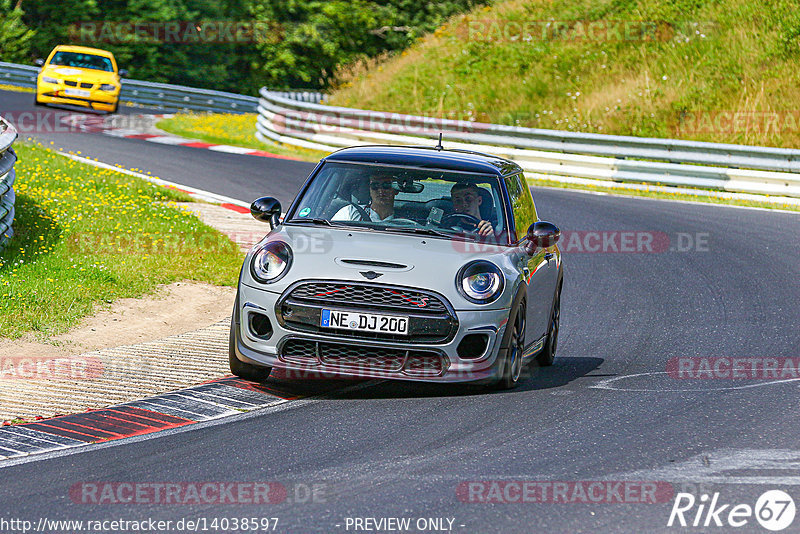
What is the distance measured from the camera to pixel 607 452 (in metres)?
6.23

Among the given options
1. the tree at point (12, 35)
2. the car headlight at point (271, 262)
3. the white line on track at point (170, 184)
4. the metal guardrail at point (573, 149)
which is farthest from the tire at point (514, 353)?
the tree at point (12, 35)

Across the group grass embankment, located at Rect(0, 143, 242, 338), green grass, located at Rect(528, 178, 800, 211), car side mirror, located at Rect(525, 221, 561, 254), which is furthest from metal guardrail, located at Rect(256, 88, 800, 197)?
car side mirror, located at Rect(525, 221, 561, 254)

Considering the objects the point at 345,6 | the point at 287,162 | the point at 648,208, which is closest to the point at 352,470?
the point at 648,208

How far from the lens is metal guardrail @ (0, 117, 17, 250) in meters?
11.5

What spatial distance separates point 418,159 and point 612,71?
22582 millimetres

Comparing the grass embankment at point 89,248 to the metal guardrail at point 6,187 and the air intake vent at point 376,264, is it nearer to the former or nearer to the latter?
the metal guardrail at point 6,187

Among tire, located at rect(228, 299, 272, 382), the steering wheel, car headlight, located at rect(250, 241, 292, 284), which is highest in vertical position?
the steering wheel

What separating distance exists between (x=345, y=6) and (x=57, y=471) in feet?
147

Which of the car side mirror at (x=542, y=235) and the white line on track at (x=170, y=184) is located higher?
the car side mirror at (x=542, y=235)

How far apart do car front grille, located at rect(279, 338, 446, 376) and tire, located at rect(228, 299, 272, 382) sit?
0.46m

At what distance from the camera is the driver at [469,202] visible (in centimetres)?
829

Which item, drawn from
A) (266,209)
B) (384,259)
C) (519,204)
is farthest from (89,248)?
(384,259)

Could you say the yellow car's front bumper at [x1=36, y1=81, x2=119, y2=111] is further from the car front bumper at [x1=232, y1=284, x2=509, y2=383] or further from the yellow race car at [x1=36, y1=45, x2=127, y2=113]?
the car front bumper at [x1=232, y1=284, x2=509, y2=383]

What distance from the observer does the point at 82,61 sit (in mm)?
30391
